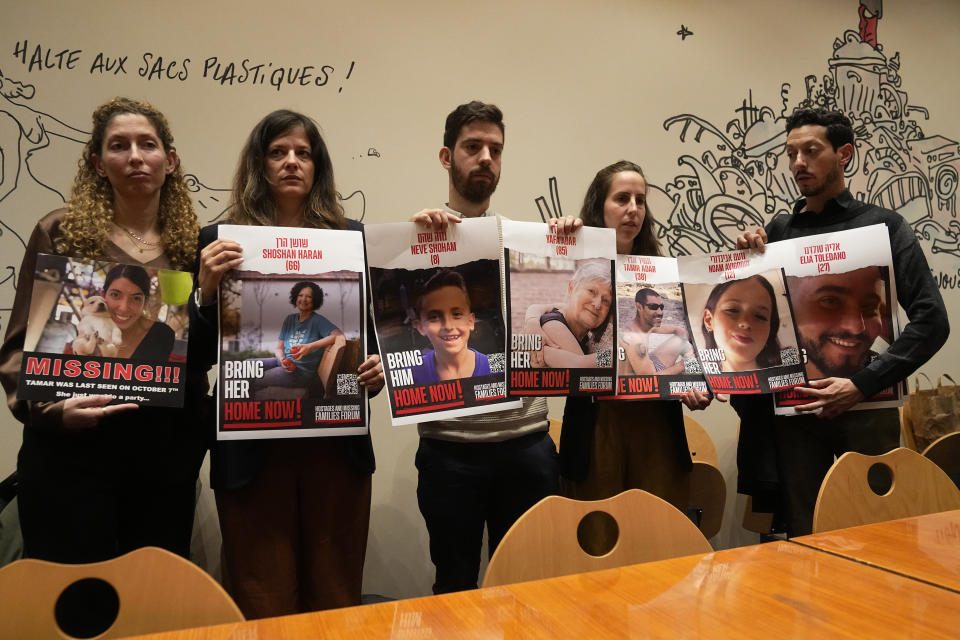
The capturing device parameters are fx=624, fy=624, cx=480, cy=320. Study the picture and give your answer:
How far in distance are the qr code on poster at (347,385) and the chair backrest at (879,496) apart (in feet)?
3.68

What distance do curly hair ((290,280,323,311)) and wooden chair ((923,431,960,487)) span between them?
2.87m

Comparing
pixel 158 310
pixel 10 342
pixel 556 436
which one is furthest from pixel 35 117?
pixel 556 436

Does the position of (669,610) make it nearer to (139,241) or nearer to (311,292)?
(311,292)

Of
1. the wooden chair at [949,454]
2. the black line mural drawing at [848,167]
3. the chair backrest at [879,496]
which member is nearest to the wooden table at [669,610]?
the chair backrest at [879,496]

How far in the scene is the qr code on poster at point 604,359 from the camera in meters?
1.77

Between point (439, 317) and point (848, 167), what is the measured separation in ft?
10.6

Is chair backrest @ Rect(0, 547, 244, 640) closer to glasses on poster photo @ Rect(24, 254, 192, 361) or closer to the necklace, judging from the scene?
glasses on poster photo @ Rect(24, 254, 192, 361)

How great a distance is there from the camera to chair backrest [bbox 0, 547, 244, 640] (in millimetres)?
950

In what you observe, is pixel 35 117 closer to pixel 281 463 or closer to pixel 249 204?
pixel 249 204

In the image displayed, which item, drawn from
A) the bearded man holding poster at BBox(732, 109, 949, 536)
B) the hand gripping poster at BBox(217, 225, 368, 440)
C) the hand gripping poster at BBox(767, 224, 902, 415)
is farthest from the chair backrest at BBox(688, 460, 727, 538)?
the hand gripping poster at BBox(217, 225, 368, 440)

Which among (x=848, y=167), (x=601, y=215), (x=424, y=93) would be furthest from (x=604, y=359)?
(x=848, y=167)

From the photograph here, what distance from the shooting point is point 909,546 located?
→ 1184mm

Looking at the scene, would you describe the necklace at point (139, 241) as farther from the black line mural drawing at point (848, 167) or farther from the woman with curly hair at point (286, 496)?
the black line mural drawing at point (848, 167)

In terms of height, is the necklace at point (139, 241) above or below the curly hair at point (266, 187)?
below
